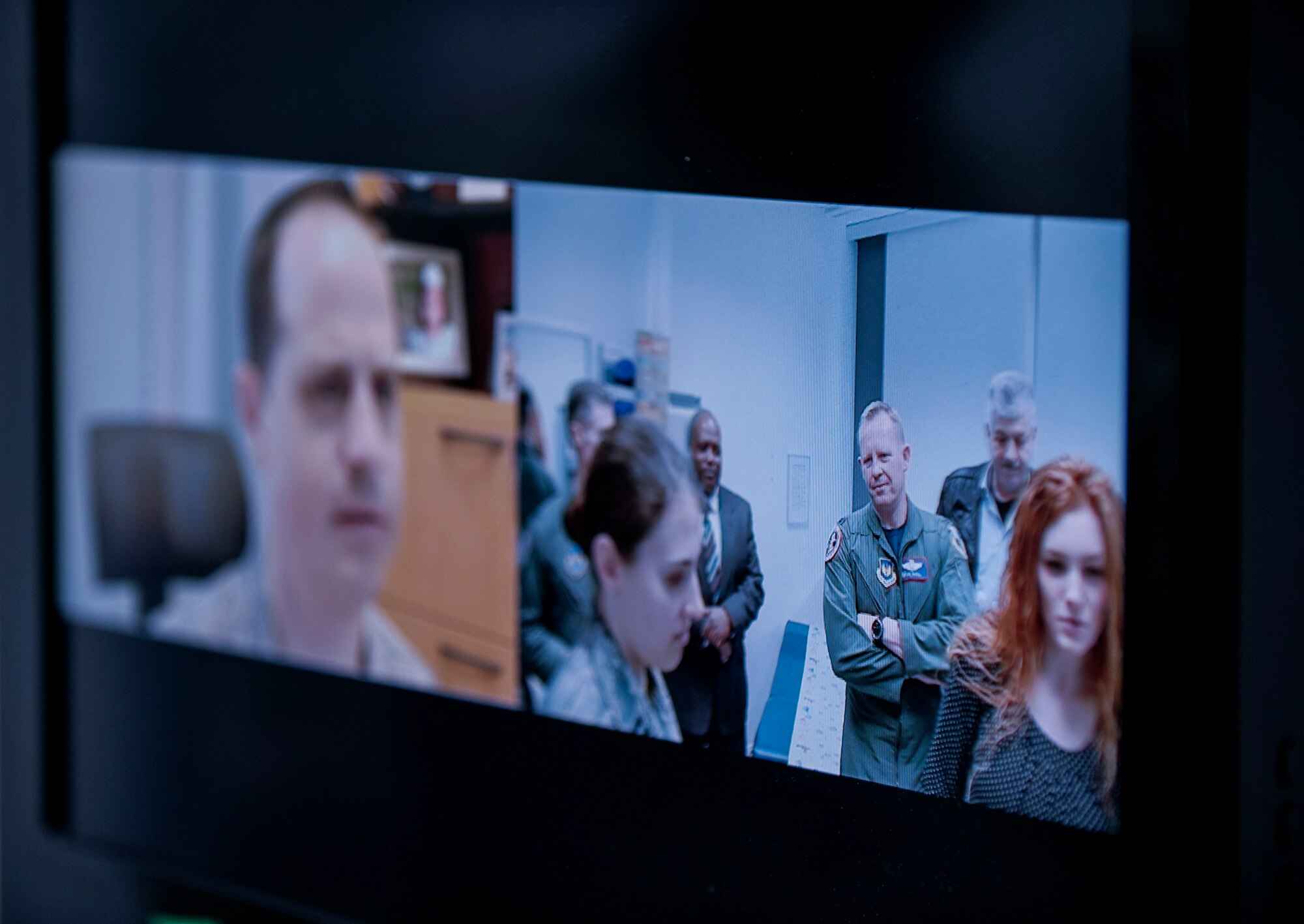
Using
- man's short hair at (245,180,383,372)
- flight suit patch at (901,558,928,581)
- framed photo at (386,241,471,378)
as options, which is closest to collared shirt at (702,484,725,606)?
flight suit patch at (901,558,928,581)

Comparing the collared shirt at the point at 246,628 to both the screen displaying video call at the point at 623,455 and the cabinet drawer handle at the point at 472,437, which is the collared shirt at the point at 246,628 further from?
the cabinet drawer handle at the point at 472,437

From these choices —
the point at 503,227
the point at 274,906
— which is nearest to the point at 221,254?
the point at 503,227

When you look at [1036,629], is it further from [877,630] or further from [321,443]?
[321,443]

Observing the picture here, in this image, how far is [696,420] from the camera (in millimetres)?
634

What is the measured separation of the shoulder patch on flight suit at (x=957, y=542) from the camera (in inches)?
21.5

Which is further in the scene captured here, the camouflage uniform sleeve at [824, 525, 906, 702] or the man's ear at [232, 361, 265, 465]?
the man's ear at [232, 361, 265, 465]

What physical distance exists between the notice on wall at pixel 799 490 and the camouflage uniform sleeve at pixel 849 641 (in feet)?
0.07

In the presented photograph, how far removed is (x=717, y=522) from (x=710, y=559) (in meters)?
0.02

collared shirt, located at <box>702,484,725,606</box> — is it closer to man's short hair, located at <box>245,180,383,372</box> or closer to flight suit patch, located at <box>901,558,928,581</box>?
flight suit patch, located at <box>901,558,928,581</box>

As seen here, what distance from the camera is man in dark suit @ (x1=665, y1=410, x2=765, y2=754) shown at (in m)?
0.62

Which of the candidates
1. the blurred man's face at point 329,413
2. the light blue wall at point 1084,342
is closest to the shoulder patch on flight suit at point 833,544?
the light blue wall at point 1084,342

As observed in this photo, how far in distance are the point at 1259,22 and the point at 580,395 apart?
0.40 m

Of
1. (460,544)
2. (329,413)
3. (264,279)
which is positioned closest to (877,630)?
(460,544)

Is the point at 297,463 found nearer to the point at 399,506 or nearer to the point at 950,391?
the point at 399,506
